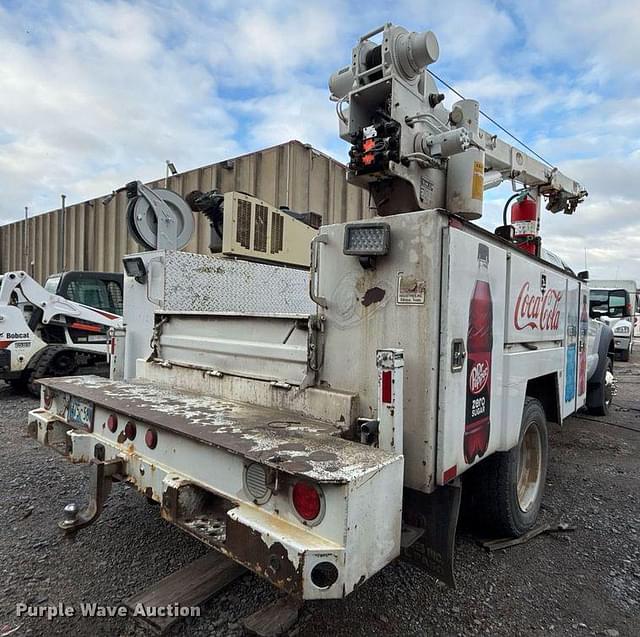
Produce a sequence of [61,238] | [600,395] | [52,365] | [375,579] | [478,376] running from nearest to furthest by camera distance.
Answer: [478,376], [375,579], [600,395], [52,365], [61,238]

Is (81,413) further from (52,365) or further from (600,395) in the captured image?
(600,395)

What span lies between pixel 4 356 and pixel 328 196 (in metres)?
7.12

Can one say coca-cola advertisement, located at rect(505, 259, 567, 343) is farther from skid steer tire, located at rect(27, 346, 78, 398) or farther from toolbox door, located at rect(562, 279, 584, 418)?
skid steer tire, located at rect(27, 346, 78, 398)

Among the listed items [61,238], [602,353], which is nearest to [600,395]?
[602,353]

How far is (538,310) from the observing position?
114 inches

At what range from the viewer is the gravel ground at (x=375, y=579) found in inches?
80.7

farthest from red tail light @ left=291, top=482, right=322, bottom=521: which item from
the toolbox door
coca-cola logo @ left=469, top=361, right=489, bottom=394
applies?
the toolbox door

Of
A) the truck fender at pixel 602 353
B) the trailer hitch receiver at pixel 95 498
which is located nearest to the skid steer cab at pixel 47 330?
the trailer hitch receiver at pixel 95 498

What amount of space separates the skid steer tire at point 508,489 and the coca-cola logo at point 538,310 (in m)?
0.51

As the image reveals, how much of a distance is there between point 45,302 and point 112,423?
6.02 metres

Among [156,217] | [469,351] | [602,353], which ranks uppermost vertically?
[156,217]

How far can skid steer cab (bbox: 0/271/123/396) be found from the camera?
6957mm

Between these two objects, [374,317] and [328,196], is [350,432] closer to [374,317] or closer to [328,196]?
[374,317]

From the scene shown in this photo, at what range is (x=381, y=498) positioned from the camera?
1563 millimetres
